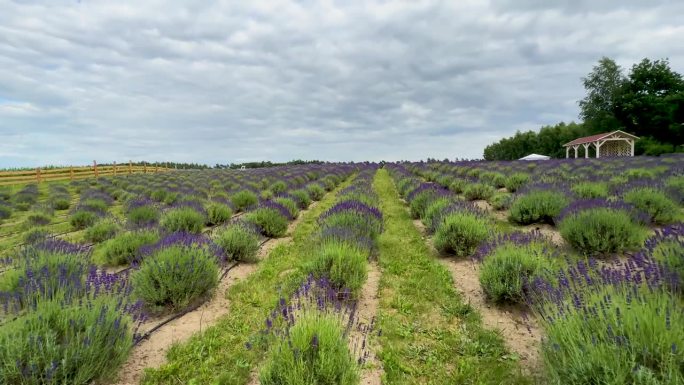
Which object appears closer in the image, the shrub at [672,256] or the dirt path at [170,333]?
the dirt path at [170,333]

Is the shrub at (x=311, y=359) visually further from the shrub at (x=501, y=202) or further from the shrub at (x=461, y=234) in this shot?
the shrub at (x=501, y=202)

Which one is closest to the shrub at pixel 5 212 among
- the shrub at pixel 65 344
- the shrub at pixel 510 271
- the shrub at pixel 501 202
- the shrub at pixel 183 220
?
the shrub at pixel 183 220

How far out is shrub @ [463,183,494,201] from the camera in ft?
35.4

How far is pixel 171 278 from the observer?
3.86m

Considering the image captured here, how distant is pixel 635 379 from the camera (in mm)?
1724

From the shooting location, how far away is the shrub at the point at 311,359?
6.98 feet

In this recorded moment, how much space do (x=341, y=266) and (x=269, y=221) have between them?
3.87 metres

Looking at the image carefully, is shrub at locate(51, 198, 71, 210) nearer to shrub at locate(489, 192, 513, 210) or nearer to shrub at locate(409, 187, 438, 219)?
shrub at locate(409, 187, 438, 219)

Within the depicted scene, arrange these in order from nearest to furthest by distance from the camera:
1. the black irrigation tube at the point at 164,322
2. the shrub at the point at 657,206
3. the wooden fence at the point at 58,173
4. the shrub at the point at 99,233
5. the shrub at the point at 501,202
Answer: the black irrigation tube at the point at 164,322 → the shrub at the point at 657,206 → the shrub at the point at 99,233 → the shrub at the point at 501,202 → the wooden fence at the point at 58,173

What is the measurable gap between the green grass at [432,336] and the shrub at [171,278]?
2.11 meters

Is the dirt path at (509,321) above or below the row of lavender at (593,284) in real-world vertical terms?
below

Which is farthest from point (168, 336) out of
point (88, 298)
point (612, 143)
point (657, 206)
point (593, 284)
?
point (612, 143)

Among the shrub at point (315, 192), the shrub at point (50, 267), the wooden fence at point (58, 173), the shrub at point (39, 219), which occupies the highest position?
the wooden fence at point (58, 173)

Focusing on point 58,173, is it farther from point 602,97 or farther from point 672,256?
point 602,97
